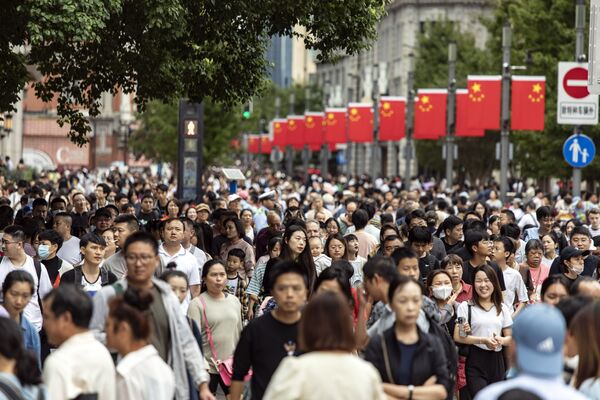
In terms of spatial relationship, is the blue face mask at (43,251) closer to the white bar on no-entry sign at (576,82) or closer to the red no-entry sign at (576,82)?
the red no-entry sign at (576,82)

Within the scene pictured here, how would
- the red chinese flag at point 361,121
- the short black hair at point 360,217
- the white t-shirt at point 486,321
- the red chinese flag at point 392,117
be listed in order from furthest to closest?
the red chinese flag at point 361,121, the red chinese flag at point 392,117, the short black hair at point 360,217, the white t-shirt at point 486,321

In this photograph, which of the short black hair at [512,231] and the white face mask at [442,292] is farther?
the short black hair at [512,231]

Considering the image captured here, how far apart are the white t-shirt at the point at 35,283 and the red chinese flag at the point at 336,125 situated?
54.1 m

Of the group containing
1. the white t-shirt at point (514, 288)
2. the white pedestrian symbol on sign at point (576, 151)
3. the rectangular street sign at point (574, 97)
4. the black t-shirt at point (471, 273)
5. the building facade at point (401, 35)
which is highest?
the building facade at point (401, 35)

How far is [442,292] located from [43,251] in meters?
A: 3.88

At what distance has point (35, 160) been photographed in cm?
9319

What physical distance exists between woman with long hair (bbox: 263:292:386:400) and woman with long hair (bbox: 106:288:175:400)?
3.36 feet

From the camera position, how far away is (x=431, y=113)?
49.2m

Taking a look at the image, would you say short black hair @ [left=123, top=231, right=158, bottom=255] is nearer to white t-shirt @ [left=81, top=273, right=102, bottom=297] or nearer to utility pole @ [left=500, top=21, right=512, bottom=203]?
white t-shirt @ [left=81, top=273, right=102, bottom=297]

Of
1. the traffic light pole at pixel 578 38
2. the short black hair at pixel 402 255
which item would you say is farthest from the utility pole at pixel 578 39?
the short black hair at pixel 402 255

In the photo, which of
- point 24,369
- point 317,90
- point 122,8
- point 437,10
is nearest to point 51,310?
point 24,369

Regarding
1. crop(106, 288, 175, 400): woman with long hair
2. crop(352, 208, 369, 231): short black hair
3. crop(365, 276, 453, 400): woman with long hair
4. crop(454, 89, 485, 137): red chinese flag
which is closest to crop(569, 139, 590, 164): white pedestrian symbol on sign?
crop(352, 208, 369, 231): short black hair

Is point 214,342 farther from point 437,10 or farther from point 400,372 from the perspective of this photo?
point 437,10

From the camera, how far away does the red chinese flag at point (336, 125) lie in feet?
223
